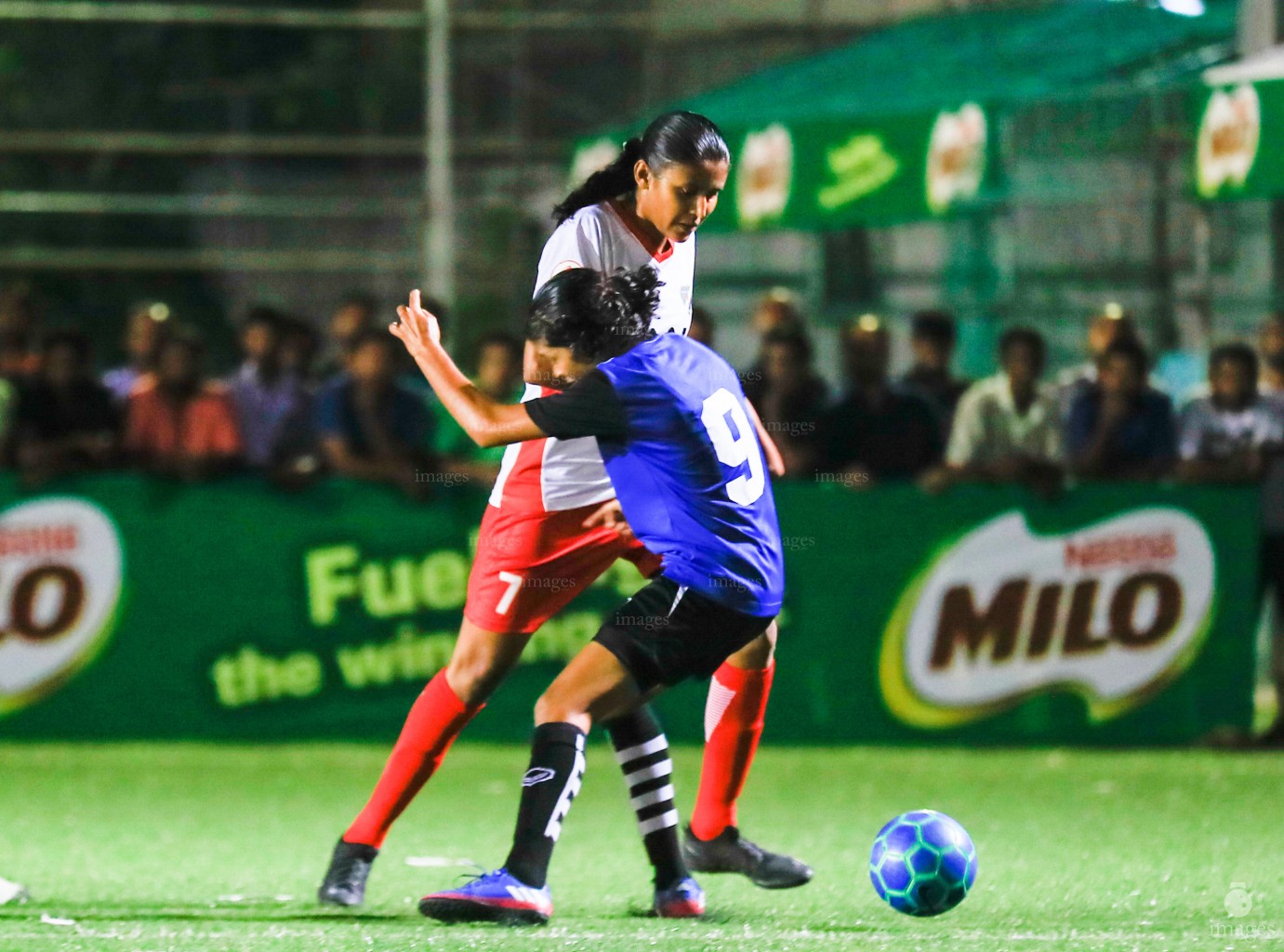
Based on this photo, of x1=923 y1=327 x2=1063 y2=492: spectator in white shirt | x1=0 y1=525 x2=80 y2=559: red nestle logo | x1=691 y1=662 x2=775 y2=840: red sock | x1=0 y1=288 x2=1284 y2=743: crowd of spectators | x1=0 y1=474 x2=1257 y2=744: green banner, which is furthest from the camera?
x1=923 y1=327 x2=1063 y2=492: spectator in white shirt

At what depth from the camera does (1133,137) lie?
12.9m

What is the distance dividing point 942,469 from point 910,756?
1254 mm

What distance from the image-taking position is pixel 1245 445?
9891 mm

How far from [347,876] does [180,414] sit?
5045mm

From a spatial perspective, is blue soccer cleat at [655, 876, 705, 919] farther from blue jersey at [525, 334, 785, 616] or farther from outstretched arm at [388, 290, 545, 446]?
outstretched arm at [388, 290, 545, 446]

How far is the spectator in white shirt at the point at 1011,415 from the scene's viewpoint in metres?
10.0

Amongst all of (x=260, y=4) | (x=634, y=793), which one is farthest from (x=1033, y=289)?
(x=634, y=793)

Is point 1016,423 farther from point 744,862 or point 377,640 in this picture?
point 744,862

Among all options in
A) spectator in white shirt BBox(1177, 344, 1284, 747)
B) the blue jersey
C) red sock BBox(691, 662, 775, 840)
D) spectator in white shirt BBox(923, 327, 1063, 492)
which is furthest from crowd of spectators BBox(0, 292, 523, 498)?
the blue jersey

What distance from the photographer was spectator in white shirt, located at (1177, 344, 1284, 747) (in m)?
9.67

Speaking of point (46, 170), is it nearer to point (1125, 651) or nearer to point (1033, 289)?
point (1033, 289)

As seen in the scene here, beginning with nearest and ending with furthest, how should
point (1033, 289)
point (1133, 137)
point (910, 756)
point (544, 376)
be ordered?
point (544, 376) < point (910, 756) < point (1133, 137) < point (1033, 289)

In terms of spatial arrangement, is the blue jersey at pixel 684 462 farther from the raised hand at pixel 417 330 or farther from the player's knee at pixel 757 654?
the player's knee at pixel 757 654

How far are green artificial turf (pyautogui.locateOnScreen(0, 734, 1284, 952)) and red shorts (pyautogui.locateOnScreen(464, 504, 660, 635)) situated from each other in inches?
30.5
